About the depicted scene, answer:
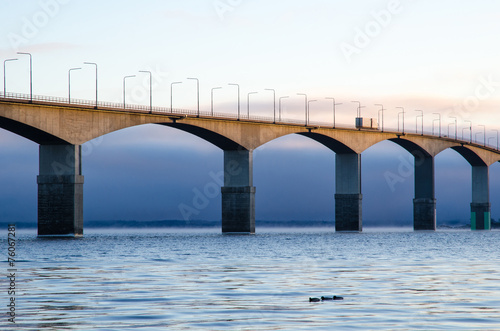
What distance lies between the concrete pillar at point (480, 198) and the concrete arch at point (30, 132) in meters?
84.9

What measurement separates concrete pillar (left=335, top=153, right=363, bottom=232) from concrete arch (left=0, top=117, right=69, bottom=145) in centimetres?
4281

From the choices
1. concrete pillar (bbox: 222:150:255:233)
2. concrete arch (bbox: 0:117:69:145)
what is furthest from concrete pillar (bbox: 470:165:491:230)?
concrete arch (bbox: 0:117:69:145)

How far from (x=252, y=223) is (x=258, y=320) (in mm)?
67049

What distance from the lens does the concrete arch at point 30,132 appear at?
198 ft

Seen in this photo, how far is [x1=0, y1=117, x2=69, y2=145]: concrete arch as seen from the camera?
198 ft

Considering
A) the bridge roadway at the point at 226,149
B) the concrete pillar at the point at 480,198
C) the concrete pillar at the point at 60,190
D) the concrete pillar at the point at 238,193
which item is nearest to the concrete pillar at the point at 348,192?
the bridge roadway at the point at 226,149

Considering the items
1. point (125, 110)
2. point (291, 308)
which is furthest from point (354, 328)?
point (125, 110)

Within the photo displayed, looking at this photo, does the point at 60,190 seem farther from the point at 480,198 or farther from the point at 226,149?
the point at 480,198

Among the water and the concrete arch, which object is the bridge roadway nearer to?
the concrete arch

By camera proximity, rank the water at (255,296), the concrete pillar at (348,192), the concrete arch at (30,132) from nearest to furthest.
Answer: the water at (255,296), the concrete arch at (30,132), the concrete pillar at (348,192)

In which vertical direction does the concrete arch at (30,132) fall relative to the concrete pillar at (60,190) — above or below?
above

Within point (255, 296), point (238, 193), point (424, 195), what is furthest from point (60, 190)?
point (424, 195)

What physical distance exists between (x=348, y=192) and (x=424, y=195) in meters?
21.7

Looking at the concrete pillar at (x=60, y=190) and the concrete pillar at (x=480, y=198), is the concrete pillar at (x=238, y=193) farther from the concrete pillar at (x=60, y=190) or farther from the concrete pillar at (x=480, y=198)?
the concrete pillar at (x=480, y=198)
